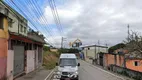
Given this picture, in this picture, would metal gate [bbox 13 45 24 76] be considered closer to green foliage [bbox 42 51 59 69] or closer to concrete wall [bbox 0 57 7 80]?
concrete wall [bbox 0 57 7 80]

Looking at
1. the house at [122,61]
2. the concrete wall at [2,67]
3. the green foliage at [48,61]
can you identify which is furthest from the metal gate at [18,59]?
the green foliage at [48,61]

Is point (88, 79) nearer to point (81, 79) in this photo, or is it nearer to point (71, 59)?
point (81, 79)

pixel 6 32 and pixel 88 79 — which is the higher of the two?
pixel 6 32

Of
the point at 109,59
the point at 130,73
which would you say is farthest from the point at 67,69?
the point at 109,59

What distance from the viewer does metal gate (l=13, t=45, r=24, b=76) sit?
2075cm

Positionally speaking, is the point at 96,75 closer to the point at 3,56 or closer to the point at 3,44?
the point at 3,56

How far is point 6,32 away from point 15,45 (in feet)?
13.9

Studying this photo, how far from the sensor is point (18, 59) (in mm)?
22156

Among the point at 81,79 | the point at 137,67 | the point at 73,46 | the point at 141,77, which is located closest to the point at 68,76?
the point at 81,79

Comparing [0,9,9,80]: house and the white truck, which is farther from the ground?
[0,9,9,80]: house

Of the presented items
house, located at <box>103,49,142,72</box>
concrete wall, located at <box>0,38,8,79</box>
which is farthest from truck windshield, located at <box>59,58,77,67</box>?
house, located at <box>103,49,142,72</box>

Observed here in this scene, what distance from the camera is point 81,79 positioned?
2162cm

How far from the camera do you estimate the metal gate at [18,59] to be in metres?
20.8

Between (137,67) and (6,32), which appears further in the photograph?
(137,67)
